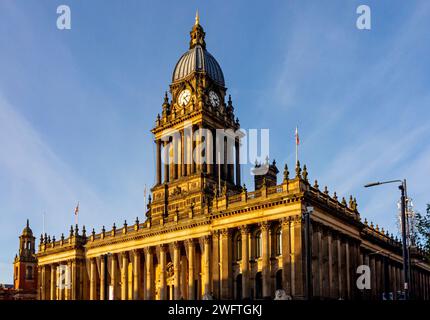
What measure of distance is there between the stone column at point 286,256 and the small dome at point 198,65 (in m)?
35.8

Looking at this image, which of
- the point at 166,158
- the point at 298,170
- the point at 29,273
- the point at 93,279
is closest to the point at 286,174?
the point at 298,170

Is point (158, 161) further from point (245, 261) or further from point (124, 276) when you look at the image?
point (245, 261)

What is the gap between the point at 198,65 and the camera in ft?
308

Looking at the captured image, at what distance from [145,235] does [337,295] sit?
28.2 m

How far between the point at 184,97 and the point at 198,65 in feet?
17.9

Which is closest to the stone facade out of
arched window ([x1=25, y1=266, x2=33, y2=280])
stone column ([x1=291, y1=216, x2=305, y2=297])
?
stone column ([x1=291, y1=216, x2=305, y2=297])

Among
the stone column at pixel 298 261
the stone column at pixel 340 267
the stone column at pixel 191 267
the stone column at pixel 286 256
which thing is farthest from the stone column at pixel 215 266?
Answer: the stone column at pixel 340 267

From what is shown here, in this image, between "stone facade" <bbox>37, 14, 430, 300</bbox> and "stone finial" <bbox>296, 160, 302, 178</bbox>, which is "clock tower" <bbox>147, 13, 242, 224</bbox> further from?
"stone finial" <bbox>296, 160, 302, 178</bbox>

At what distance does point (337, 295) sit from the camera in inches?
2810

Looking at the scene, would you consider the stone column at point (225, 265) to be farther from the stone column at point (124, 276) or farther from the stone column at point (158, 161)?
the stone column at point (158, 161)

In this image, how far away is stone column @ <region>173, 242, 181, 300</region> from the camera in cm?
7831

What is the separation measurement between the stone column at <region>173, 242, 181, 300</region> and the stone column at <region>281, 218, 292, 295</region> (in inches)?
721

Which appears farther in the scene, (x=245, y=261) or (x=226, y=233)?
(x=226, y=233)
